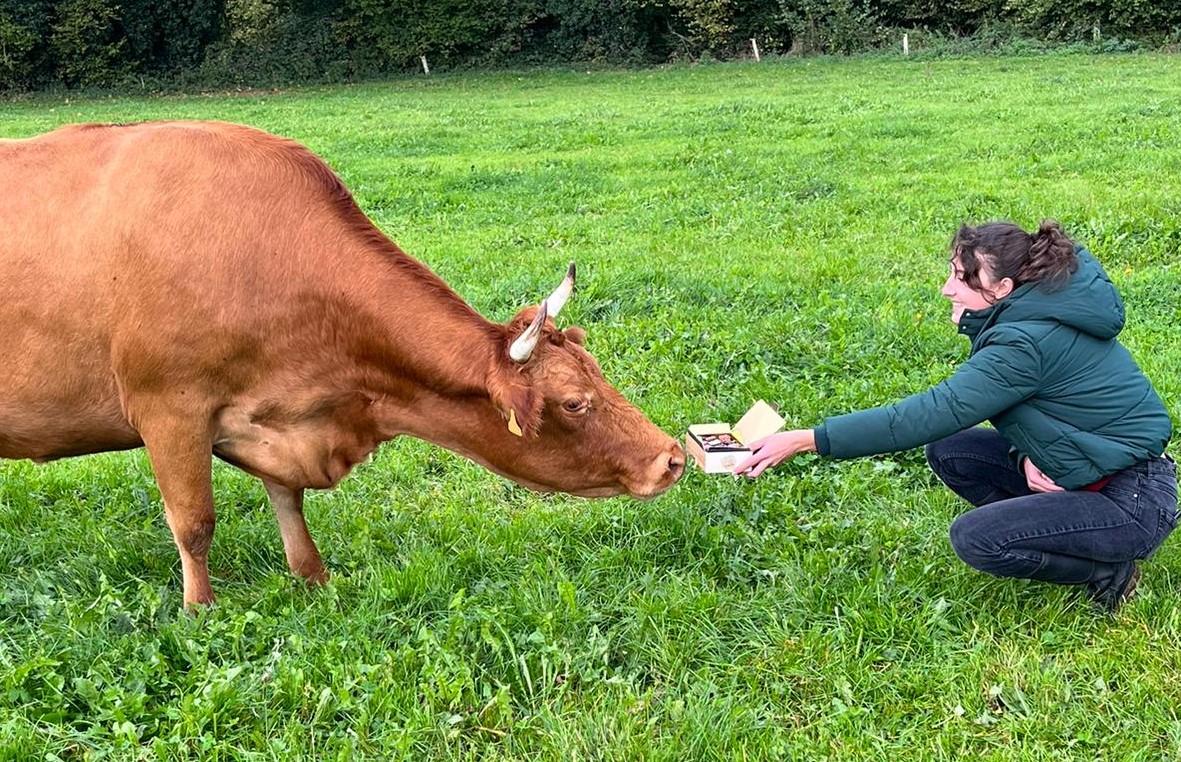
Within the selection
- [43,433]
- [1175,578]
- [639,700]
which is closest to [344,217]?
[43,433]

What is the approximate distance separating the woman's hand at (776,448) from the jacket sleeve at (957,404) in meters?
0.10

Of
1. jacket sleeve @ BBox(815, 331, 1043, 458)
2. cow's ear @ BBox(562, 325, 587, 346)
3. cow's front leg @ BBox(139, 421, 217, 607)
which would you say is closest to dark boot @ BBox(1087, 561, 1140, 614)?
jacket sleeve @ BBox(815, 331, 1043, 458)

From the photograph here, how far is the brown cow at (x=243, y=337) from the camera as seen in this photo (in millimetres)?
3867

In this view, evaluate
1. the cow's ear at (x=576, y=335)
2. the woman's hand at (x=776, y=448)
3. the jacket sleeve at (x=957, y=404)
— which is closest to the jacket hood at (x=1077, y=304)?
the jacket sleeve at (x=957, y=404)

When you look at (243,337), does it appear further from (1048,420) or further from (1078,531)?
(1078,531)

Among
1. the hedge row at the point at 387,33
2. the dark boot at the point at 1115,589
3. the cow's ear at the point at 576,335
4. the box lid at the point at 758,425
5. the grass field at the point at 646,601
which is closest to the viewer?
the grass field at the point at 646,601

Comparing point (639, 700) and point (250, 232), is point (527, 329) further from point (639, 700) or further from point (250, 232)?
point (639, 700)

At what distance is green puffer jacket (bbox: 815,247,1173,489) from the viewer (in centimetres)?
370

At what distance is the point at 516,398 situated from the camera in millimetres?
3859

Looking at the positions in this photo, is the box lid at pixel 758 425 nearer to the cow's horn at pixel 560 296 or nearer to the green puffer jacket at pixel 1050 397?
the green puffer jacket at pixel 1050 397

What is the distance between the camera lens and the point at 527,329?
3.79 meters

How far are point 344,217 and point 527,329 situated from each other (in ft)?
3.10

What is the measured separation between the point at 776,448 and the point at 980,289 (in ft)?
3.26

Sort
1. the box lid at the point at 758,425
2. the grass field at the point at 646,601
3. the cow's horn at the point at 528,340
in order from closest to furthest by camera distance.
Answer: the grass field at the point at 646,601 → the cow's horn at the point at 528,340 → the box lid at the point at 758,425
